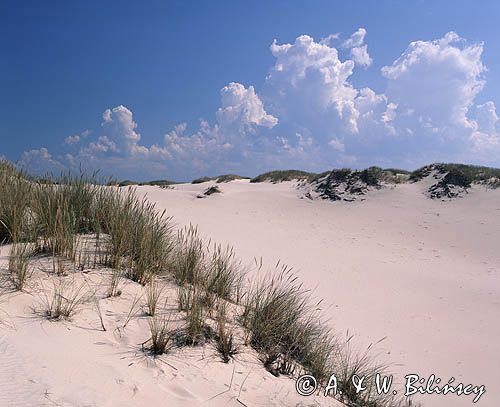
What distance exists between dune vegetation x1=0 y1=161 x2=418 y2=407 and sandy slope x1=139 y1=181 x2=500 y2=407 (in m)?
1.00

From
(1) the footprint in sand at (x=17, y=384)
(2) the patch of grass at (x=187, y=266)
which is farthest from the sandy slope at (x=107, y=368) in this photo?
(2) the patch of grass at (x=187, y=266)

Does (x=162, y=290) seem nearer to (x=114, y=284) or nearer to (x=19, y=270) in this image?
(x=114, y=284)

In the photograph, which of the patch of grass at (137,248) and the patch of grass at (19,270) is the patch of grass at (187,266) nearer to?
the patch of grass at (137,248)

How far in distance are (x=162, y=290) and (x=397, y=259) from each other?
21.7ft

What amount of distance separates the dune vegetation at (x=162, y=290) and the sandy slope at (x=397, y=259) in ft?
3.28

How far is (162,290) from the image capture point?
3600 millimetres

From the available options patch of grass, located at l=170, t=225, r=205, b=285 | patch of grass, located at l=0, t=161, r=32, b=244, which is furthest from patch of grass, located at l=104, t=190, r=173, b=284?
patch of grass, located at l=0, t=161, r=32, b=244

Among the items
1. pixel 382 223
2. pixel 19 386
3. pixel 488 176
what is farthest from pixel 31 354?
pixel 488 176

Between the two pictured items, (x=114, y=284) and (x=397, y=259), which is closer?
(x=114, y=284)

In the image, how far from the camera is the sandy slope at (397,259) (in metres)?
4.37

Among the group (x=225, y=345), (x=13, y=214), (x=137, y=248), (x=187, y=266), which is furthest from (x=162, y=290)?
(x=13, y=214)

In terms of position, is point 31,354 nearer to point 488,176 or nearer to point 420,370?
point 420,370

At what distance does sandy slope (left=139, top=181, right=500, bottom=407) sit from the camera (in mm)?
4367

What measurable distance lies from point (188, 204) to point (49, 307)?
35.2 ft
